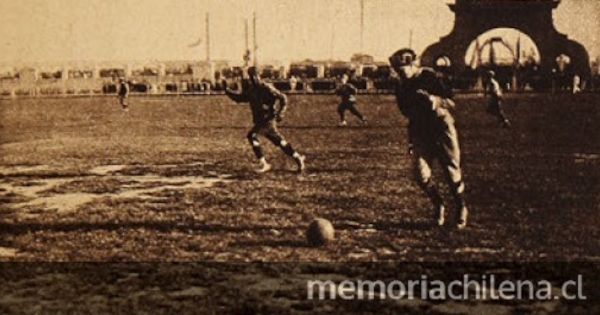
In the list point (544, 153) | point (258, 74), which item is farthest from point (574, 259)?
point (258, 74)

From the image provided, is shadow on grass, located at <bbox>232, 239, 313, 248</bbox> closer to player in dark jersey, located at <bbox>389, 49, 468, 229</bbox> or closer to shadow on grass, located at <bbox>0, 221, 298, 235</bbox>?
shadow on grass, located at <bbox>0, 221, 298, 235</bbox>

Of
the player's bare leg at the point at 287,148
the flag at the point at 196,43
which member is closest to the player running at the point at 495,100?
the player's bare leg at the point at 287,148

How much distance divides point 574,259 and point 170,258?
10.7 ft

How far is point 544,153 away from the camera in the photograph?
7.28m

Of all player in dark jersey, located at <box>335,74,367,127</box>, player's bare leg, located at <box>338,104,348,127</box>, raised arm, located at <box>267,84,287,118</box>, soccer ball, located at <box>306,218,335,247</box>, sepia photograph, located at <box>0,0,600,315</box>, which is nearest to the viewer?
sepia photograph, located at <box>0,0,600,315</box>

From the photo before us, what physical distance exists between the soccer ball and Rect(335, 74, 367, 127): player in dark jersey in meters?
1.33

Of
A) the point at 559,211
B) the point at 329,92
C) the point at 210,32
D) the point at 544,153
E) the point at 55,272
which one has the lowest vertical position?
the point at 55,272

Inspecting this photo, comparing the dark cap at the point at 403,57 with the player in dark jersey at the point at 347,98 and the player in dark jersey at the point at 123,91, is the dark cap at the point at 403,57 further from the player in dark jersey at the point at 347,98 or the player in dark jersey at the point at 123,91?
the player in dark jersey at the point at 123,91

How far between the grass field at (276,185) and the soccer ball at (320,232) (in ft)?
0.21

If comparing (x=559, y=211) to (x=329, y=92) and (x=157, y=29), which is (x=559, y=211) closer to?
(x=329, y=92)

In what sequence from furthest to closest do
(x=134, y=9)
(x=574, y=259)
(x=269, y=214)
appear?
(x=134, y=9) < (x=269, y=214) < (x=574, y=259)

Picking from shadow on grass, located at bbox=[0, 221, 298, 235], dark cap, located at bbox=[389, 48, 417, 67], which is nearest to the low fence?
dark cap, located at bbox=[389, 48, 417, 67]

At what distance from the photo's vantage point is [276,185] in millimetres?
7590

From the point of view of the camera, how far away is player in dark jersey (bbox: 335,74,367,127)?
7.59 m
